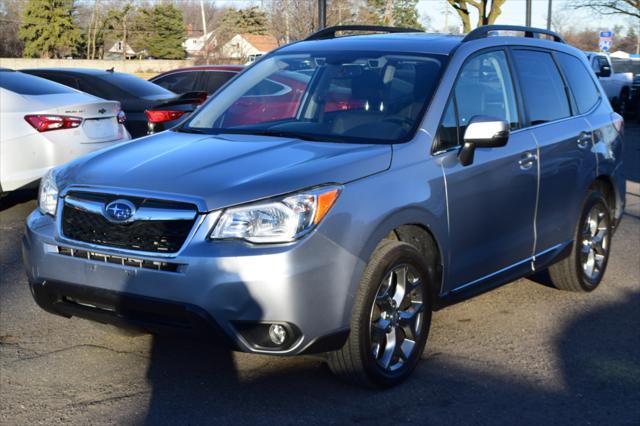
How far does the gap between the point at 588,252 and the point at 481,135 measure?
2112 mm

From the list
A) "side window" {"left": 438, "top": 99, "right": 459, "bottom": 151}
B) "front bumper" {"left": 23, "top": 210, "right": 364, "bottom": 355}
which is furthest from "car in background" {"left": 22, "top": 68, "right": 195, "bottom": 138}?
"front bumper" {"left": 23, "top": 210, "right": 364, "bottom": 355}

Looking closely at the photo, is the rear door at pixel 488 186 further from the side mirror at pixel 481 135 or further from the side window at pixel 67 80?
the side window at pixel 67 80

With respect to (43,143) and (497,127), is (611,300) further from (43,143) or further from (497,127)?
(43,143)

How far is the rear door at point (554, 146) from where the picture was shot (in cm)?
581

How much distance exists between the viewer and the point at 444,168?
4863 mm

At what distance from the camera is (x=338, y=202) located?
4.16 m

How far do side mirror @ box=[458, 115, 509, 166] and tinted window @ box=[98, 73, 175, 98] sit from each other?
7.81m

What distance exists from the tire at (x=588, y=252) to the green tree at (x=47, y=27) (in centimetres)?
7794

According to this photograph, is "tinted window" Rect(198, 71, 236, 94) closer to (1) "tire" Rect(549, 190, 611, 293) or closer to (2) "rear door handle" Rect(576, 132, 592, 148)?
(1) "tire" Rect(549, 190, 611, 293)

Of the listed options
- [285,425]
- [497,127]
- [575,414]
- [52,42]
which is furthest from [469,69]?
[52,42]

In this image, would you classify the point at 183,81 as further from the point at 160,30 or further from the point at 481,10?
the point at 160,30

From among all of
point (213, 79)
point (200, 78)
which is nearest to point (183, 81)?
point (200, 78)

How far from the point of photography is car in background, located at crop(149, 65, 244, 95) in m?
16.8

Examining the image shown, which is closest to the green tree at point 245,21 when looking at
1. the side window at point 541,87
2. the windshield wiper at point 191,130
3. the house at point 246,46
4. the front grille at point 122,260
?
the house at point 246,46
